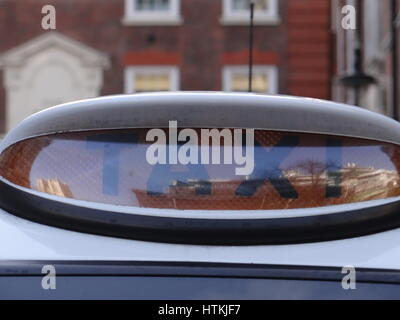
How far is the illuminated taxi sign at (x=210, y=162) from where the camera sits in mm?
1948

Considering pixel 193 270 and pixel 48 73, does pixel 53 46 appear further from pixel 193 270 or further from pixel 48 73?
pixel 193 270

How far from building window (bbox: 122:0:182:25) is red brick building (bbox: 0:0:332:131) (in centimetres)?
3

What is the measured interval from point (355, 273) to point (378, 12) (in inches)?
807

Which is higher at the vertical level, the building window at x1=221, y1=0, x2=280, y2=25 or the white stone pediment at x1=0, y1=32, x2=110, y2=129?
the building window at x1=221, y1=0, x2=280, y2=25

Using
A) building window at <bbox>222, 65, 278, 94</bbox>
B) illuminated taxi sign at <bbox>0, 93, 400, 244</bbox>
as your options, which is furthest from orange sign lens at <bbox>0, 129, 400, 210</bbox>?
building window at <bbox>222, 65, 278, 94</bbox>

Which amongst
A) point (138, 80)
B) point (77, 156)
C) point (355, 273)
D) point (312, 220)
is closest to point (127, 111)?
point (77, 156)

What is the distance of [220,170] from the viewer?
198 cm

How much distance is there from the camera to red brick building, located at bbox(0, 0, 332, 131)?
2134 centimetres

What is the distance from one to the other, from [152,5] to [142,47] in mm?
1125

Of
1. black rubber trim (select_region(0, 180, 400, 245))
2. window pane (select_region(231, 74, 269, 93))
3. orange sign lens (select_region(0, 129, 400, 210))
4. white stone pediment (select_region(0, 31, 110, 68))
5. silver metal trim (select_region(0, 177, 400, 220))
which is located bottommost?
black rubber trim (select_region(0, 180, 400, 245))

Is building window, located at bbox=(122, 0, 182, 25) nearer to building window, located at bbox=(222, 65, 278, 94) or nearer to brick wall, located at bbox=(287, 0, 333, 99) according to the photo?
building window, located at bbox=(222, 65, 278, 94)

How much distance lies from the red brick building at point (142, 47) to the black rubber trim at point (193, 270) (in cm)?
1962
